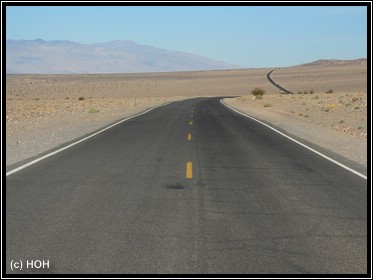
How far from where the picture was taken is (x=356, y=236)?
658 centimetres

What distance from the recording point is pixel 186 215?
7461 mm

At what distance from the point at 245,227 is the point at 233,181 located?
3368 millimetres

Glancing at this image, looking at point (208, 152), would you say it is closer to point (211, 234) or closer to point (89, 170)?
point (89, 170)

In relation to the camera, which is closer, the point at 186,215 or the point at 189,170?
the point at 186,215

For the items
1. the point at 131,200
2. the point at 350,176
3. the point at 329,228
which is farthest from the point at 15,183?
the point at 350,176

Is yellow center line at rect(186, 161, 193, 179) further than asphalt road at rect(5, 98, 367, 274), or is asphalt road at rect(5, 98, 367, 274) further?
yellow center line at rect(186, 161, 193, 179)

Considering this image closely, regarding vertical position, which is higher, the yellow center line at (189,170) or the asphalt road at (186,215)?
the yellow center line at (189,170)

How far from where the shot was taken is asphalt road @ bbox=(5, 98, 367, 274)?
5.54 meters

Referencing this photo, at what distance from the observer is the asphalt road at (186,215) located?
5539 mm

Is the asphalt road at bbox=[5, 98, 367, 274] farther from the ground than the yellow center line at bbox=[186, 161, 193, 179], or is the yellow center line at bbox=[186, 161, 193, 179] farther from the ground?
the yellow center line at bbox=[186, 161, 193, 179]

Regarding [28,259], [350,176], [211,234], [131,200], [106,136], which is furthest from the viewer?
[106,136]

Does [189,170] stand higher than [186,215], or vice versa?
[189,170]

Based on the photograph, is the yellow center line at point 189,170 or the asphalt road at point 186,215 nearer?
the asphalt road at point 186,215

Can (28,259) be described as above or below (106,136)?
below
